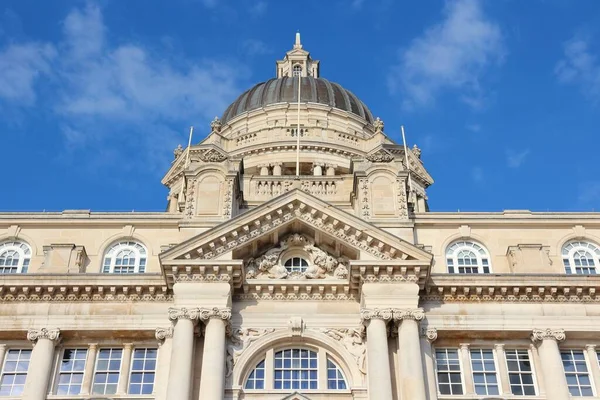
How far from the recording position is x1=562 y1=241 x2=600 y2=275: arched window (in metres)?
34.5

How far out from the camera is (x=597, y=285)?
106ft

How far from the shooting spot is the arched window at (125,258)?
34625mm

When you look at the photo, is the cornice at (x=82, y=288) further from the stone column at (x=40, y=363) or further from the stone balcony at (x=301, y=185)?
the stone balcony at (x=301, y=185)

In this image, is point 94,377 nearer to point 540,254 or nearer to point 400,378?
point 400,378

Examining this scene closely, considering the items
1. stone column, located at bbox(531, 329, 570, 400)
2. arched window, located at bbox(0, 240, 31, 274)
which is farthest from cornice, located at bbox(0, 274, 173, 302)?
stone column, located at bbox(531, 329, 570, 400)

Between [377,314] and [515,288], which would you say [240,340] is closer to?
[377,314]

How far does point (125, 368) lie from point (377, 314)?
9472 millimetres

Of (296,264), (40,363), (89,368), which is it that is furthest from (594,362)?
(40,363)

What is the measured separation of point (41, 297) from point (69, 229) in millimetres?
Result: 4085

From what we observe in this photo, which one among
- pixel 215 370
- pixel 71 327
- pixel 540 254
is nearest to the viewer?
pixel 215 370

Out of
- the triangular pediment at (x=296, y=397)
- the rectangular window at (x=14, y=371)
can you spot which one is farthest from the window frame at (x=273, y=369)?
the rectangular window at (x=14, y=371)

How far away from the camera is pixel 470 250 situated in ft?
115

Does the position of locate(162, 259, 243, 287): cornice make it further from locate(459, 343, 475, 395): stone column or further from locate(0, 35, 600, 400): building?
locate(459, 343, 475, 395): stone column

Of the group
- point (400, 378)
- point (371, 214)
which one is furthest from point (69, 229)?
point (400, 378)
